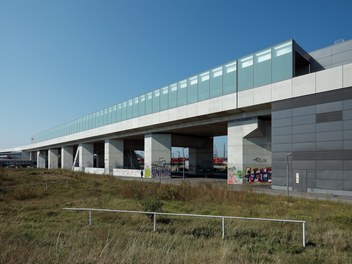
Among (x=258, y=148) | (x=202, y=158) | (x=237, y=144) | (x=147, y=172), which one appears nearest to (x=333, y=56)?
(x=258, y=148)

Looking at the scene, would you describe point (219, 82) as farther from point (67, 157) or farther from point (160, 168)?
point (67, 157)

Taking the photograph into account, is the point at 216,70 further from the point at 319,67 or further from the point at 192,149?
the point at 192,149

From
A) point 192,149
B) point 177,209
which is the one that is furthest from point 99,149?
point 177,209

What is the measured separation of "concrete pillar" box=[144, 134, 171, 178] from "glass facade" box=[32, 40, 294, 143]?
5.02 metres

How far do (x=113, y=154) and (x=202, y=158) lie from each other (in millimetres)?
19036

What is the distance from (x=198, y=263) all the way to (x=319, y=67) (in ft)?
104

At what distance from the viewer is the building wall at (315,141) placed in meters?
24.9

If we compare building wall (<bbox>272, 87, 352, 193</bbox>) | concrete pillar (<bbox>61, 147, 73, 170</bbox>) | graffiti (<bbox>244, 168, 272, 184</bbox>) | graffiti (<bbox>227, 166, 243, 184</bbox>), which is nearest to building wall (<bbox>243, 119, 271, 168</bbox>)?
graffiti (<bbox>244, 168, 272, 184</bbox>)

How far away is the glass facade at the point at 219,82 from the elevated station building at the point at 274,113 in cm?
10

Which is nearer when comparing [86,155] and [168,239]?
[168,239]

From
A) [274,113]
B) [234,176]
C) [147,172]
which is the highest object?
[274,113]

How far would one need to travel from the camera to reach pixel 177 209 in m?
15.3

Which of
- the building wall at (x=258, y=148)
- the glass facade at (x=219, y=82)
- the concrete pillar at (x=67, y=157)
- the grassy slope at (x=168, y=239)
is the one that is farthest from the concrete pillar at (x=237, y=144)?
the concrete pillar at (x=67, y=157)

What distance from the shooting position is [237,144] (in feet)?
117
